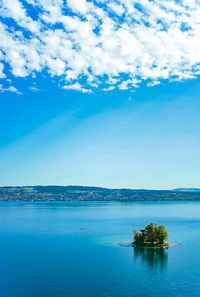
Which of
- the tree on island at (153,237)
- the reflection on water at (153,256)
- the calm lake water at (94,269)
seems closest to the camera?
the calm lake water at (94,269)

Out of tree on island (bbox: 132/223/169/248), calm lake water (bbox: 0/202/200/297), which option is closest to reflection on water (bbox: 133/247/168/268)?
calm lake water (bbox: 0/202/200/297)

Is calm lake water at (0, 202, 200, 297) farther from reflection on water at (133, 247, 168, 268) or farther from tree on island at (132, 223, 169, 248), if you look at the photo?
tree on island at (132, 223, 169, 248)

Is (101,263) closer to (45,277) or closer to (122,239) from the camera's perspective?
(45,277)

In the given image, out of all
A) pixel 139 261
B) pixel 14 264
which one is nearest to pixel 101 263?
pixel 139 261

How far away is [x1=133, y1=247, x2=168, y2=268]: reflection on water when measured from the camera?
47.4 meters

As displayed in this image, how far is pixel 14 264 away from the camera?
1833 inches

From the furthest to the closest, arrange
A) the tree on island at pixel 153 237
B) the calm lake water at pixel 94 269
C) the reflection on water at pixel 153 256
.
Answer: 1. the tree on island at pixel 153 237
2. the reflection on water at pixel 153 256
3. the calm lake water at pixel 94 269

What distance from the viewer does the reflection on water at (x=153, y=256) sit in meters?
47.4

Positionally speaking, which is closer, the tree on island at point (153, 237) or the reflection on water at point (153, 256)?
the reflection on water at point (153, 256)

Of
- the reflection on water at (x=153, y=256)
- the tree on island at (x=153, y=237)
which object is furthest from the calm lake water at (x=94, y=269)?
the tree on island at (x=153, y=237)

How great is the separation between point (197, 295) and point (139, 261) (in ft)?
50.1

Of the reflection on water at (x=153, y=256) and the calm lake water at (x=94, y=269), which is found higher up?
the reflection on water at (x=153, y=256)

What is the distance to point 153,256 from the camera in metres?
52.0

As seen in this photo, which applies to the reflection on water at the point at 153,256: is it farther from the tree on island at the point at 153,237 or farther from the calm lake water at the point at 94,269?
the tree on island at the point at 153,237
